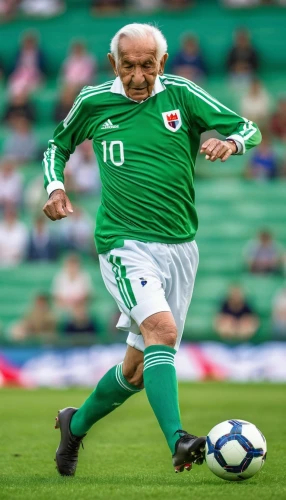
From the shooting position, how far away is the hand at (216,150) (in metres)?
6.05

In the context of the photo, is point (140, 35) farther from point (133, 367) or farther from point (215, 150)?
point (133, 367)

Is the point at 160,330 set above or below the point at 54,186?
below

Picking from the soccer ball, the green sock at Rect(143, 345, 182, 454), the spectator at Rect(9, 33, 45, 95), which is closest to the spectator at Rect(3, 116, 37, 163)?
the spectator at Rect(9, 33, 45, 95)

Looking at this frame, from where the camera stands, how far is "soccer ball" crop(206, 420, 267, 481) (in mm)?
5855

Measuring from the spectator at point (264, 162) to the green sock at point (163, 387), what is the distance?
13.8 meters

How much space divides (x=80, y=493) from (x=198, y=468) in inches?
61.7

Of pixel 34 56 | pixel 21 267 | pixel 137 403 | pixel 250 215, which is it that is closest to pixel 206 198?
pixel 250 215

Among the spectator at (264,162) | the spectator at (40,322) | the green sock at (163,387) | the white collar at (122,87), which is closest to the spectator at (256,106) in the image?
the spectator at (264,162)

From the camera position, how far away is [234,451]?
5.87m

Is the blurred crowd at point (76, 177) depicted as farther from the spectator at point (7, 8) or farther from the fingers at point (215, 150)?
the fingers at point (215, 150)

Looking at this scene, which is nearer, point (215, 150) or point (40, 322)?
point (215, 150)

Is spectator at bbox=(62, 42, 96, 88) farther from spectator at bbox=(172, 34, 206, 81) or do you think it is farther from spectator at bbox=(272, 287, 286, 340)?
spectator at bbox=(272, 287, 286, 340)

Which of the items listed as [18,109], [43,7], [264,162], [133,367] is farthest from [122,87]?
[43,7]

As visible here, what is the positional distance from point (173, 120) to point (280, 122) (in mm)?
13907
